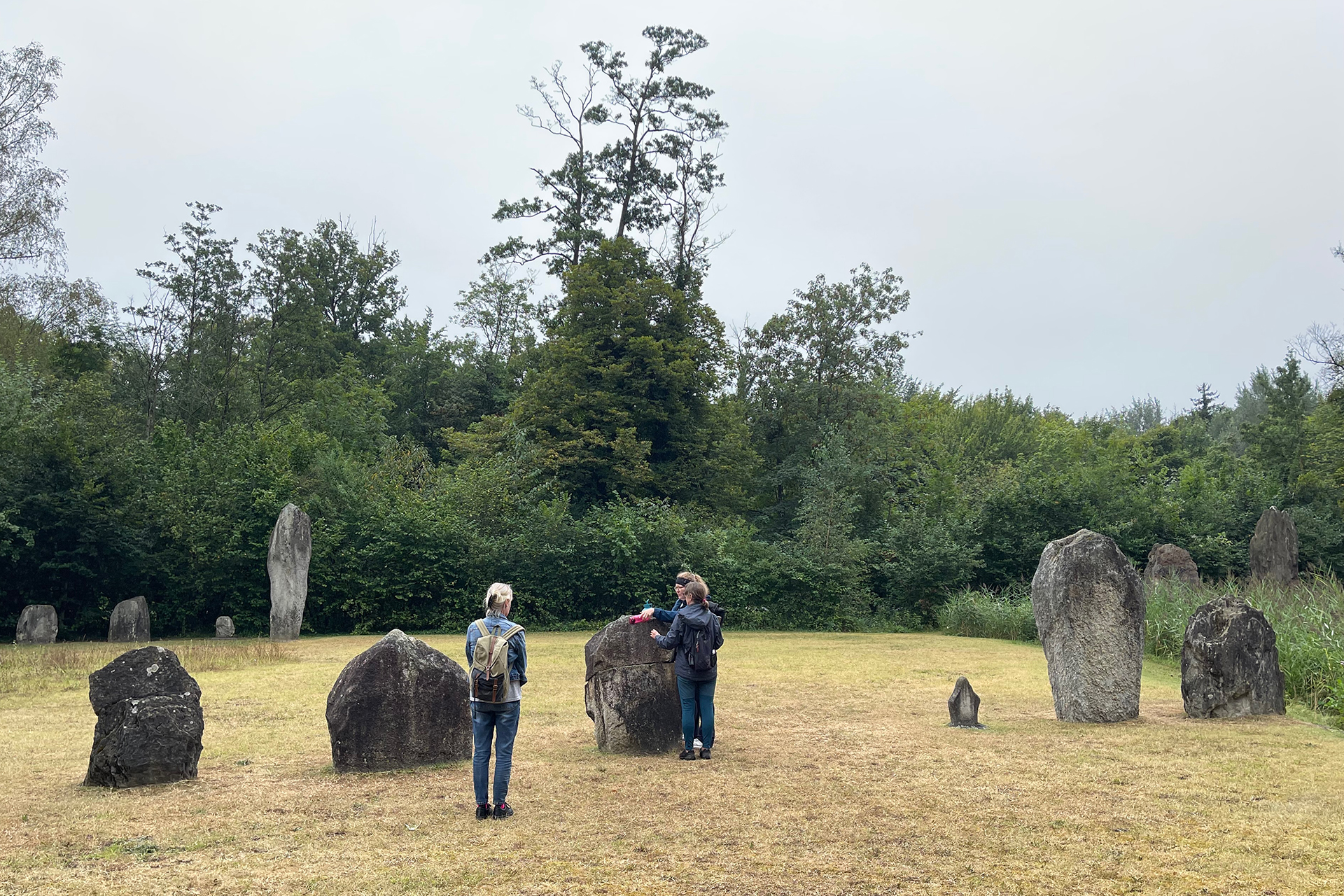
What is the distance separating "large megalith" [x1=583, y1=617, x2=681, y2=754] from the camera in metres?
10.3

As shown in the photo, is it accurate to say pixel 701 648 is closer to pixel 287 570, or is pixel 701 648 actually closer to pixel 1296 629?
pixel 1296 629

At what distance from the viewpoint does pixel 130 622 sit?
934 inches

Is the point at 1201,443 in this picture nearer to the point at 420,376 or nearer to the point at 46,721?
the point at 420,376

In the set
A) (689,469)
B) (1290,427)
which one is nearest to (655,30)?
(689,469)

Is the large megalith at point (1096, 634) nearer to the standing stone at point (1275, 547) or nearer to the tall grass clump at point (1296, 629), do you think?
the tall grass clump at point (1296, 629)

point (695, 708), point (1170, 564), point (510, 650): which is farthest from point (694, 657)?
point (1170, 564)

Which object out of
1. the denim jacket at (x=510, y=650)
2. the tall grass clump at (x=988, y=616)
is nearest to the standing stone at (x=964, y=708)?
the denim jacket at (x=510, y=650)

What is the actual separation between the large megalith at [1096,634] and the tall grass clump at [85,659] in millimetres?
12700

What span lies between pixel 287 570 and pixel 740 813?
19.7m

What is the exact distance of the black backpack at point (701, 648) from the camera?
385 inches

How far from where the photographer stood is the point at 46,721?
12.2 meters

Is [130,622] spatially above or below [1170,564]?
below

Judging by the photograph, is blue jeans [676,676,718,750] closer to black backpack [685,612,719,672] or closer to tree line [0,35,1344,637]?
black backpack [685,612,719,672]

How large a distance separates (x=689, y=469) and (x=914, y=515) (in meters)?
8.41
